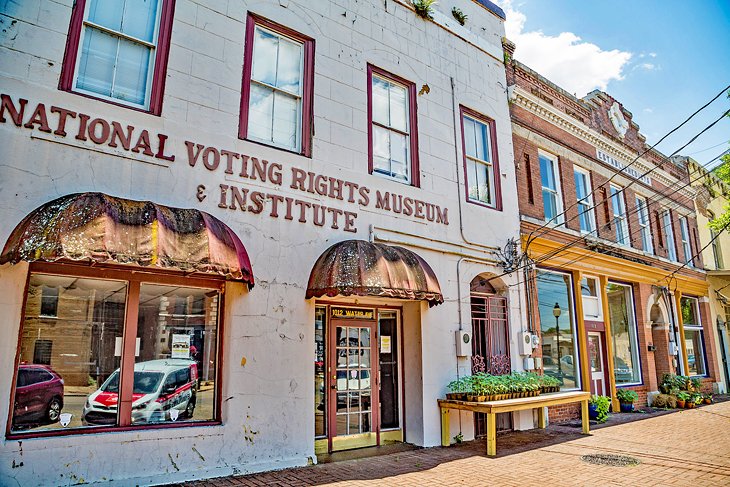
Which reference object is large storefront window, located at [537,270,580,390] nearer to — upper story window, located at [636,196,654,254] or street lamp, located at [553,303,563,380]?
street lamp, located at [553,303,563,380]

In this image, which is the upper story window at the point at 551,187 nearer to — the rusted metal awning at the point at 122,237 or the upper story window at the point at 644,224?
the upper story window at the point at 644,224

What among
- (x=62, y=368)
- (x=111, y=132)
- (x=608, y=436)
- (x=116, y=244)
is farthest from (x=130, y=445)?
(x=608, y=436)

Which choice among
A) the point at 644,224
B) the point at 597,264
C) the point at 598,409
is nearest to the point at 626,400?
the point at 598,409

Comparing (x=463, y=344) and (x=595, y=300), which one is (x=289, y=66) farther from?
(x=595, y=300)

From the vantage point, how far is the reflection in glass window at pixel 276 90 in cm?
802

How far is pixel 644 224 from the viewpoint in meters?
17.6

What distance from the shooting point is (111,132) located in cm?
642

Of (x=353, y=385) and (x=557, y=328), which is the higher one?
(x=557, y=328)

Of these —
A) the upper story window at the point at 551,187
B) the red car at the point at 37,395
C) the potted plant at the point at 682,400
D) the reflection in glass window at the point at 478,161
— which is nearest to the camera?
the red car at the point at 37,395

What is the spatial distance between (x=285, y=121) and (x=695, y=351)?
18465 millimetres

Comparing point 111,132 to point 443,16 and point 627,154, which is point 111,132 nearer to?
point 443,16

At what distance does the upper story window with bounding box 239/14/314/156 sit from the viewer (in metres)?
7.93

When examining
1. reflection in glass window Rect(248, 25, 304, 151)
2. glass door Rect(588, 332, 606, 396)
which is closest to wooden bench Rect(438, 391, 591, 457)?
glass door Rect(588, 332, 606, 396)

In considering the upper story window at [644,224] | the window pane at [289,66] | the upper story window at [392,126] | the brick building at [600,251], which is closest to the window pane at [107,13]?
the window pane at [289,66]
